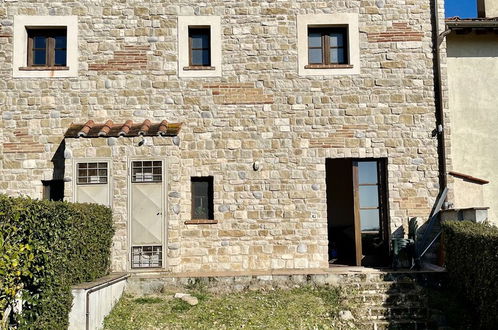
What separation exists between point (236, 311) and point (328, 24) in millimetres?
6009

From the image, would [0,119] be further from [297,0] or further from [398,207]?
[398,207]

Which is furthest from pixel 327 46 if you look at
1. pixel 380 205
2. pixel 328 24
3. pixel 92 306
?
pixel 92 306

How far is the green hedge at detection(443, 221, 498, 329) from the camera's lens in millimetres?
6707

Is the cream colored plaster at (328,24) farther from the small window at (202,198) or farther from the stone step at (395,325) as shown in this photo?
the stone step at (395,325)

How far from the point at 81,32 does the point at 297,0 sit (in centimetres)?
446

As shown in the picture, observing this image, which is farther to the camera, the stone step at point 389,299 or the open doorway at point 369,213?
→ the open doorway at point 369,213

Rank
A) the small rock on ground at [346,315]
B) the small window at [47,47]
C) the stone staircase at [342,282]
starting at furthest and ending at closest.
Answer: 1. the small window at [47,47]
2. the stone staircase at [342,282]
3. the small rock on ground at [346,315]

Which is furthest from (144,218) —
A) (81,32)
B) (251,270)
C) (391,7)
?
(391,7)

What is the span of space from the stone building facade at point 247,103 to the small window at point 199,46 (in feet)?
0.65

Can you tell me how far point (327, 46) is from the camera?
1060 cm

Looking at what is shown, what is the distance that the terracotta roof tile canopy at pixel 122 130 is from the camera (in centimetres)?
956

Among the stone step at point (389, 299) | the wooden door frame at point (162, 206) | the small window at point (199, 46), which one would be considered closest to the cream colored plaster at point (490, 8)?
the small window at point (199, 46)

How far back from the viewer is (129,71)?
1038 cm

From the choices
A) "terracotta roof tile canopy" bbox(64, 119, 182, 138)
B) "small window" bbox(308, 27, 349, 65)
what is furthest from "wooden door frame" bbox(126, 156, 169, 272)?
"small window" bbox(308, 27, 349, 65)
